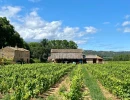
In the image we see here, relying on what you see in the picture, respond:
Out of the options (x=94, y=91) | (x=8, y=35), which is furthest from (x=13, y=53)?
(x=94, y=91)

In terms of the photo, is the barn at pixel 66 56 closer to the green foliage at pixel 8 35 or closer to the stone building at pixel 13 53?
the green foliage at pixel 8 35

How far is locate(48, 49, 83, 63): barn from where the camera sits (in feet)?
291

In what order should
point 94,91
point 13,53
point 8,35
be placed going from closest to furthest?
point 94,91 → point 13,53 → point 8,35

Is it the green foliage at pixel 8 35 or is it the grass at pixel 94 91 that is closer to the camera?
the grass at pixel 94 91

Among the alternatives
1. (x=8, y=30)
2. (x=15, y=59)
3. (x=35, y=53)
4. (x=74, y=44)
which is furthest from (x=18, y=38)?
(x=74, y=44)

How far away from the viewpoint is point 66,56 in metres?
89.1

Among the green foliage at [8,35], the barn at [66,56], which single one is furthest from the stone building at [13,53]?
the barn at [66,56]

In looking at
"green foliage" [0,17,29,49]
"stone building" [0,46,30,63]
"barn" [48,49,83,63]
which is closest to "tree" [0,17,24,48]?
"green foliage" [0,17,29,49]

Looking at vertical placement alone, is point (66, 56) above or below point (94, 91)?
above

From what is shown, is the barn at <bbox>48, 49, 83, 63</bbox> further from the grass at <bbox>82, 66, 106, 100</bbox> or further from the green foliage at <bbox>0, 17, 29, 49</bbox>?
the grass at <bbox>82, 66, 106, 100</bbox>

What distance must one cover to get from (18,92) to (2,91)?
3.87 metres

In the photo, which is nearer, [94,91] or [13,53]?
[94,91]

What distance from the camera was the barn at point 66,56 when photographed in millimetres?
88688

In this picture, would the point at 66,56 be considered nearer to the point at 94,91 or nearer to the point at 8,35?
the point at 8,35
